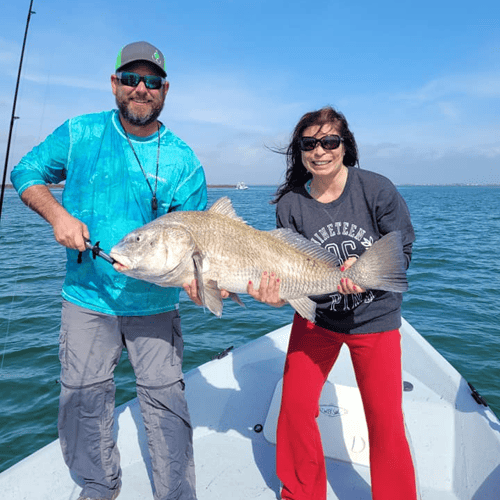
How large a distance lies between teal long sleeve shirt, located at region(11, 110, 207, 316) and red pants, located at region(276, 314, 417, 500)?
1.23 metres

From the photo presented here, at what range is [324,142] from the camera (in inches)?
121

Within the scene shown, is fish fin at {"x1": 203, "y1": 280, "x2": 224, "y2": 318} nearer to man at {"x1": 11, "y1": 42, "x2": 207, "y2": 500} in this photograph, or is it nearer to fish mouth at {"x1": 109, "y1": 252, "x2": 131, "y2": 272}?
man at {"x1": 11, "y1": 42, "x2": 207, "y2": 500}

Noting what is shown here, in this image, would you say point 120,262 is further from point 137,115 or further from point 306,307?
point 306,307

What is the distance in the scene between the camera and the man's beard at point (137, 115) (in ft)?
10.6

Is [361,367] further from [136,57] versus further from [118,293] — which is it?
[136,57]

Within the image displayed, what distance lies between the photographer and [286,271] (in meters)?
3.16

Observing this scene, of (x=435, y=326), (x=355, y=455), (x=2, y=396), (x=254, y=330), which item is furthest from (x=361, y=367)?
(x=435, y=326)

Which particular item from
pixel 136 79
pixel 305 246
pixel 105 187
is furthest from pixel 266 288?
pixel 136 79

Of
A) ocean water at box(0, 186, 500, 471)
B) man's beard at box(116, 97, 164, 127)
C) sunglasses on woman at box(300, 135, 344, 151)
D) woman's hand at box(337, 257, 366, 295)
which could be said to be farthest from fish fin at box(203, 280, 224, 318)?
ocean water at box(0, 186, 500, 471)

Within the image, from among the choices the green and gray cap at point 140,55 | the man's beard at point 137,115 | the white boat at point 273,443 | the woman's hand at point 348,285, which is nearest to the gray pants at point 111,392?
the white boat at point 273,443

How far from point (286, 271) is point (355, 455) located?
2059 mm

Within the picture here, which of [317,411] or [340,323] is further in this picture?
[317,411]

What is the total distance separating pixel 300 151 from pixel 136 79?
4.47ft

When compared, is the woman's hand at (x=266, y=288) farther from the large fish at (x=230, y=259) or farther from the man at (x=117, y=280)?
the man at (x=117, y=280)
